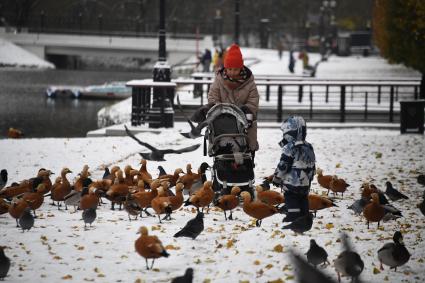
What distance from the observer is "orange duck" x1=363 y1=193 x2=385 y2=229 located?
991 cm

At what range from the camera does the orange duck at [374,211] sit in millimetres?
9914

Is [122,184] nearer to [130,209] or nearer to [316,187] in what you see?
[130,209]

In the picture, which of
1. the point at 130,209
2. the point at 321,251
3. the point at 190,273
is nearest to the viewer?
the point at 190,273

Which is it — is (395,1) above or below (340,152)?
above

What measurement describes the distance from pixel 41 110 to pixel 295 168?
31.0 meters

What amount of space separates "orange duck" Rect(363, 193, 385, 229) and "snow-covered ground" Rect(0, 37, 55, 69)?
68.7 meters

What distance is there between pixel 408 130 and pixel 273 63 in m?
39.1

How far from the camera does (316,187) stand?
13.2m

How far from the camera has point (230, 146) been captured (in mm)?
11250

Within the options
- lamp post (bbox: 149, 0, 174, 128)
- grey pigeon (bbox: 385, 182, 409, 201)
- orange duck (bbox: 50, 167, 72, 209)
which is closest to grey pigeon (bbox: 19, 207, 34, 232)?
orange duck (bbox: 50, 167, 72, 209)

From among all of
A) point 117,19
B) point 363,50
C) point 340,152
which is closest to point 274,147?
point 340,152

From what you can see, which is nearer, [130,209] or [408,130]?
[130,209]

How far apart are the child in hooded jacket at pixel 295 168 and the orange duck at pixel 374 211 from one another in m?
0.69

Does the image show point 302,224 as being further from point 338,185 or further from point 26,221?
point 26,221
